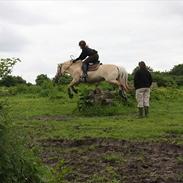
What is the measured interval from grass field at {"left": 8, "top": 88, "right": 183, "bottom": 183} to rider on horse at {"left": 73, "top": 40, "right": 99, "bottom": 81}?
4.84ft

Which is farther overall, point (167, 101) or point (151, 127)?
point (167, 101)

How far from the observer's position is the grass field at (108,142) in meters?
9.28

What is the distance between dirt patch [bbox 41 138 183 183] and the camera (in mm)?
9156

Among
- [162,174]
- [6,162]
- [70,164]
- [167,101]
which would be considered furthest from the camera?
[167,101]

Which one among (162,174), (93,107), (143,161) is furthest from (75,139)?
(93,107)

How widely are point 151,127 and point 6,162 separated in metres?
10.6

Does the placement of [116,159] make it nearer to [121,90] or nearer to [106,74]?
[121,90]

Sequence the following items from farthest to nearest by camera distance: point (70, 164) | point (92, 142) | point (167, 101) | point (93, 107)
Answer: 1. point (167, 101)
2. point (93, 107)
3. point (92, 142)
4. point (70, 164)

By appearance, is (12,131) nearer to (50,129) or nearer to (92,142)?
(92,142)

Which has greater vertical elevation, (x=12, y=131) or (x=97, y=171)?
(x=12, y=131)

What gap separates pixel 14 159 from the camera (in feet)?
18.1

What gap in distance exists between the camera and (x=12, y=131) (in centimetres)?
563

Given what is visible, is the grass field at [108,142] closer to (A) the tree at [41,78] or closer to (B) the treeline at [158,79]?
(B) the treeline at [158,79]

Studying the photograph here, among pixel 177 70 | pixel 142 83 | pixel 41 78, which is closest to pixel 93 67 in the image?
pixel 142 83
